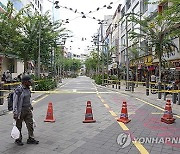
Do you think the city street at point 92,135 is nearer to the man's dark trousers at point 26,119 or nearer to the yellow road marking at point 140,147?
the yellow road marking at point 140,147

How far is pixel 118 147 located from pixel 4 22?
1777 centimetres

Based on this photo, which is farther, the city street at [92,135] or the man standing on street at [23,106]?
the man standing on street at [23,106]

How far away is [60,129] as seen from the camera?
26.5 feet

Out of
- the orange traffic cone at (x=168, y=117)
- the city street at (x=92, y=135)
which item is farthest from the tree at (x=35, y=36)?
the orange traffic cone at (x=168, y=117)

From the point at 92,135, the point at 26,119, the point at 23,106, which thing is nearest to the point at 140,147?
the point at 92,135

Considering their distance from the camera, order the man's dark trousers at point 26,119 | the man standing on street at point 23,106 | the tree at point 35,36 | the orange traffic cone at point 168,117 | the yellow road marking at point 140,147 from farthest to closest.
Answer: the tree at point 35,36 → the orange traffic cone at point 168,117 → the man's dark trousers at point 26,119 → the man standing on street at point 23,106 → the yellow road marking at point 140,147

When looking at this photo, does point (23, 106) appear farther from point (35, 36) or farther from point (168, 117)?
point (35, 36)

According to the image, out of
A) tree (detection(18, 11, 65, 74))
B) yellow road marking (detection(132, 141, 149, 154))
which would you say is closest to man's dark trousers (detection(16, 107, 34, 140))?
yellow road marking (detection(132, 141, 149, 154))

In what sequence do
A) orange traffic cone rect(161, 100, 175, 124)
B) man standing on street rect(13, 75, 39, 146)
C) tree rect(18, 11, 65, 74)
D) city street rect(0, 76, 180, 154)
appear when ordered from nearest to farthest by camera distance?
1. city street rect(0, 76, 180, 154)
2. man standing on street rect(13, 75, 39, 146)
3. orange traffic cone rect(161, 100, 175, 124)
4. tree rect(18, 11, 65, 74)

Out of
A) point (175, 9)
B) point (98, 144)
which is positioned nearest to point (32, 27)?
point (175, 9)

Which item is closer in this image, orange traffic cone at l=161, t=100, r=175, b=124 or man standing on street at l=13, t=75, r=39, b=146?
man standing on street at l=13, t=75, r=39, b=146

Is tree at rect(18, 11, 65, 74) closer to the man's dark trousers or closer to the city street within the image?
the city street

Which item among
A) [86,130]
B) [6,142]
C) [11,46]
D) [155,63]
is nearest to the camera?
[6,142]

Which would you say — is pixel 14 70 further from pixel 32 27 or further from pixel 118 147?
pixel 118 147
